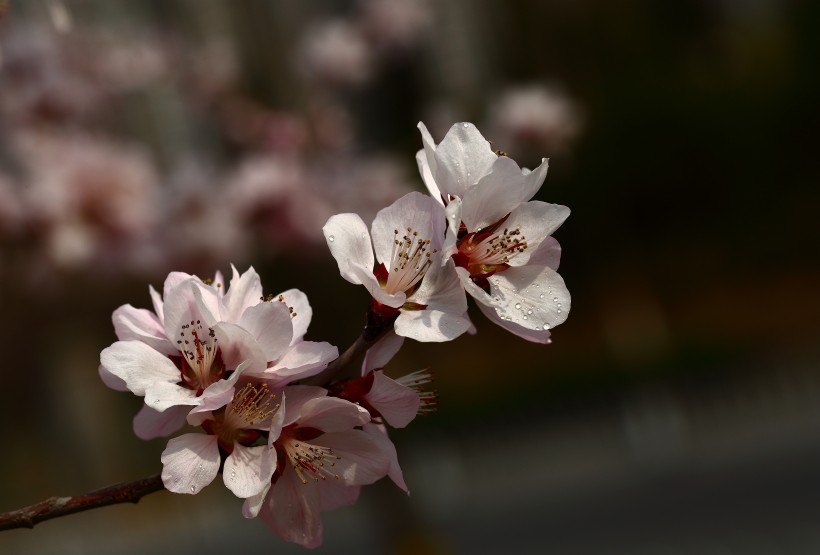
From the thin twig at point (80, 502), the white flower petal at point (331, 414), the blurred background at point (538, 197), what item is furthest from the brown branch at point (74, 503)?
the blurred background at point (538, 197)

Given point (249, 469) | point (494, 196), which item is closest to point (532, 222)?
point (494, 196)

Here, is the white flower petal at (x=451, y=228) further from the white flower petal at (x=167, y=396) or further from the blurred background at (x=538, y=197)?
the blurred background at (x=538, y=197)

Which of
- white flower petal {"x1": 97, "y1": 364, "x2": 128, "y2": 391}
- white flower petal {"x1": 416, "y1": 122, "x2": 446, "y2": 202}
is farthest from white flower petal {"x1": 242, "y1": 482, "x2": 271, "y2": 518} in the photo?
white flower petal {"x1": 416, "y1": 122, "x2": 446, "y2": 202}

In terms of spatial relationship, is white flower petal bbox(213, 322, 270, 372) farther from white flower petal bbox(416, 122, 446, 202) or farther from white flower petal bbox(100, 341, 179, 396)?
white flower petal bbox(416, 122, 446, 202)

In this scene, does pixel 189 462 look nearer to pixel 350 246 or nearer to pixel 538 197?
pixel 350 246

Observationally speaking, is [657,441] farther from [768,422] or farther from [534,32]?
[534,32]

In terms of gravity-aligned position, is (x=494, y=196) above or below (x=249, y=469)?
above
